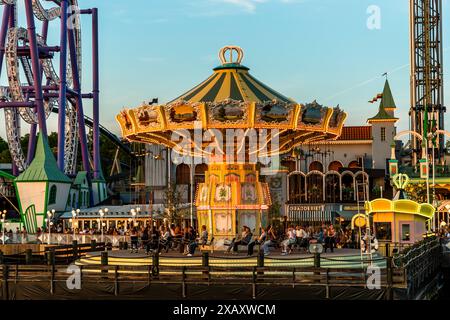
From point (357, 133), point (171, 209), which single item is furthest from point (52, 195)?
point (357, 133)

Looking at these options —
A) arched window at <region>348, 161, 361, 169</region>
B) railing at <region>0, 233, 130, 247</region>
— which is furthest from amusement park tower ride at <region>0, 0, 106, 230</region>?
arched window at <region>348, 161, 361, 169</region>

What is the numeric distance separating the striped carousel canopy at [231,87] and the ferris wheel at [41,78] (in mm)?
36127

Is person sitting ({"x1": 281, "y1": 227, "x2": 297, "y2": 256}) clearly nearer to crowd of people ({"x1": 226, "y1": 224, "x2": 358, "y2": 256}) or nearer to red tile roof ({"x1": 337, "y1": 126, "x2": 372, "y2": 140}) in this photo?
crowd of people ({"x1": 226, "y1": 224, "x2": 358, "y2": 256})

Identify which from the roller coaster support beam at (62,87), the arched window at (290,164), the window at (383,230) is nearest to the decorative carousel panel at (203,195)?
the window at (383,230)

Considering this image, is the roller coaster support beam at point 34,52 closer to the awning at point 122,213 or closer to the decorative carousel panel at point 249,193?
the awning at point 122,213

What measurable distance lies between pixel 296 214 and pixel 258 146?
39.1 meters

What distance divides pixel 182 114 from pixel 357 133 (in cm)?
5752

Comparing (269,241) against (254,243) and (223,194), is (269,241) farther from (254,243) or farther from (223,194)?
(223,194)

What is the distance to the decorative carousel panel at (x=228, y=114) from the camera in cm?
2850

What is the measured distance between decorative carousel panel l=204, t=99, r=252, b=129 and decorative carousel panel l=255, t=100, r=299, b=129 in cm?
39

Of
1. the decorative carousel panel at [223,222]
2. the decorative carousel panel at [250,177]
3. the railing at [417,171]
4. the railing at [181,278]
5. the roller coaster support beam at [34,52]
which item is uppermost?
the roller coaster support beam at [34,52]

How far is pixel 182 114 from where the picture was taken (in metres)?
29.2

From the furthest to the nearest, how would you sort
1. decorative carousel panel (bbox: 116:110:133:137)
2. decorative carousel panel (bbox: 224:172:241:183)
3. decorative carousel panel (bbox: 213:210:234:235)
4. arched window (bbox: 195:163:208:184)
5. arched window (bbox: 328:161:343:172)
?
1. arched window (bbox: 328:161:343:172)
2. arched window (bbox: 195:163:208:184)
3. decorative carousel panel (bbox: 116:110:133:137)
4. decorative carousel panel (bbox: 224:172:241:183)
5. decorative carousel panel (bbox: 213:210:234:235)

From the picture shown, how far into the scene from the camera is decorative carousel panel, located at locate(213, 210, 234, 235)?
30.8 metres
